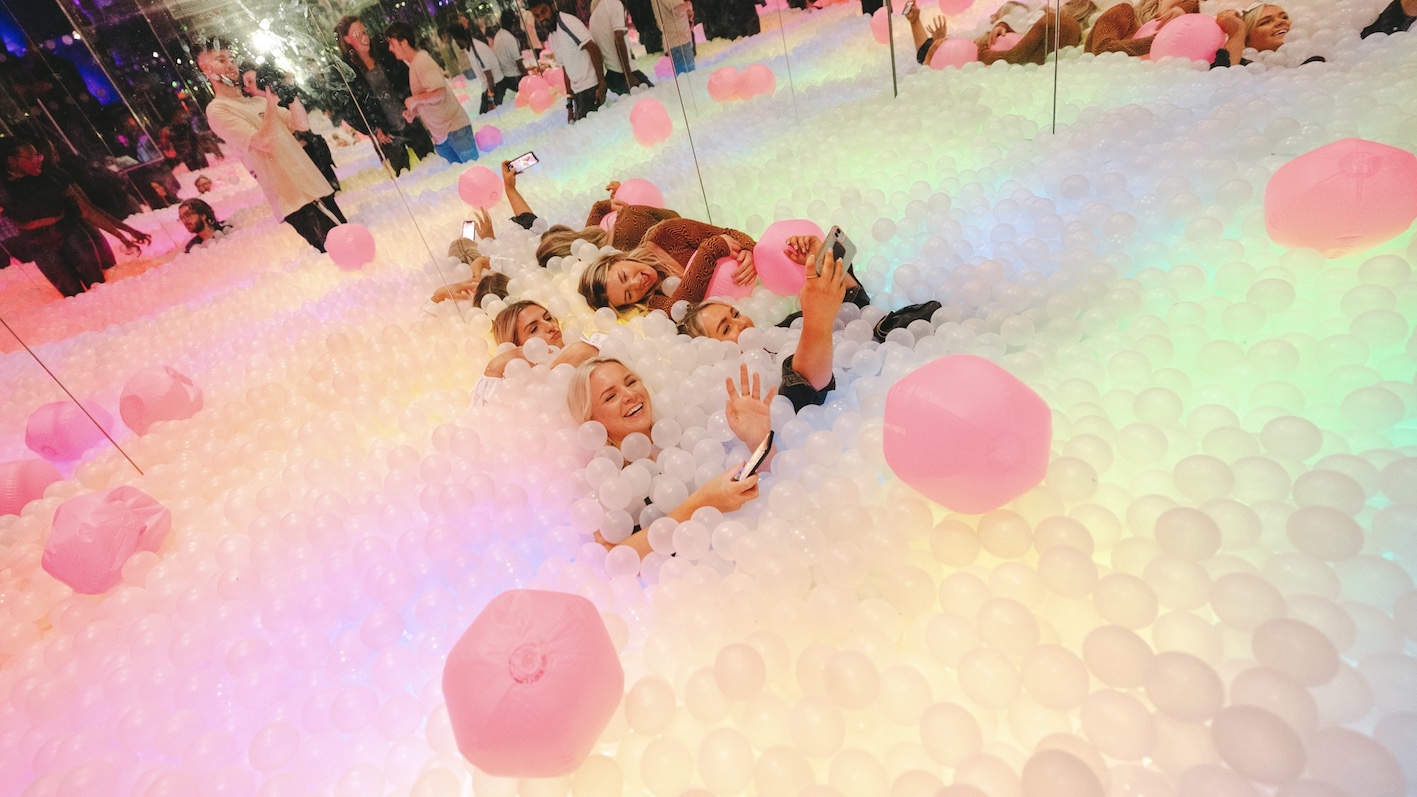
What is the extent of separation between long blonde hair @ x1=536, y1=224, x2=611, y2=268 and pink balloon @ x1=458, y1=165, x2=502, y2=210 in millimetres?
905

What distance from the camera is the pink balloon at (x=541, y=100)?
4727mm

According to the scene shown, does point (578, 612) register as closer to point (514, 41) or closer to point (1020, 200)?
point (1020, 200)

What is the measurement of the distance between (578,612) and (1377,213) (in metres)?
1.85

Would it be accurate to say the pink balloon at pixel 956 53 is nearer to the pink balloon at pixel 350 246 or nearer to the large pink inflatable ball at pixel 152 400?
the pink balloon at pixel 350 246

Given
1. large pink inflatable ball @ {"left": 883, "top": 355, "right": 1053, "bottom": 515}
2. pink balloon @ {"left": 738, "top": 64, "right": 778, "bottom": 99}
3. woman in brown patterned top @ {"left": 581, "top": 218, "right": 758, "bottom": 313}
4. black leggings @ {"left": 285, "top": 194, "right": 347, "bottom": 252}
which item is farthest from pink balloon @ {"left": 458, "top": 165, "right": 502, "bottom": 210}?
large pink inflatable ball @ {"left": 883, "top": 355, "right": 1053, "bottom": 515}

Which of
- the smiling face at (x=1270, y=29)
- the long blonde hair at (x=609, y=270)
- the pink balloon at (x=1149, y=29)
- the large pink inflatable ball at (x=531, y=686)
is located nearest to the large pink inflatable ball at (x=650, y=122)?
the long blonde hair at (x=609, y=270)

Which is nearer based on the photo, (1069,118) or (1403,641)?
(1403,641)

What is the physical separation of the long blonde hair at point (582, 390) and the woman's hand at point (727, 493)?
1.32ft

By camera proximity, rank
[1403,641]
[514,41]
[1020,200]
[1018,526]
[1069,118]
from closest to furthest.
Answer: [1403,641]
[1018,526]
[1020,200]
[1069,118]
[514,41]

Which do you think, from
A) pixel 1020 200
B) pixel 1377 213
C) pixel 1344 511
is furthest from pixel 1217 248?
pixel 1344 511

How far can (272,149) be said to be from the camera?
3.50 meters

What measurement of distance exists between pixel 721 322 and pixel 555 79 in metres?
3.43

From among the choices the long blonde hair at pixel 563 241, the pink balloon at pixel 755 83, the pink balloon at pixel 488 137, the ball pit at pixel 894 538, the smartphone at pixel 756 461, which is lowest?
the ball pit at pixel 894 538

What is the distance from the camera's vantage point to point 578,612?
106 centimetres
